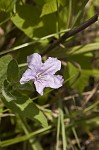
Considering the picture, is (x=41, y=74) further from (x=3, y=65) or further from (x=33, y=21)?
(x=33, y=21)

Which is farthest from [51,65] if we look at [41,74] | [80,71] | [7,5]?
[80,71]

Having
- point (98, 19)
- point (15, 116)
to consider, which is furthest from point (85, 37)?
point (98, 19)

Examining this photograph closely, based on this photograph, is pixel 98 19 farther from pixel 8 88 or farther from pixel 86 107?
pixel 86 107

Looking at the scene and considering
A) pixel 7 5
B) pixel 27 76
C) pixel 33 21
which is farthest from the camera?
pixel 33 21

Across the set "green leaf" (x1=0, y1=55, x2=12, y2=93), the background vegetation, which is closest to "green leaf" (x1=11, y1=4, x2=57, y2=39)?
the background vegetation

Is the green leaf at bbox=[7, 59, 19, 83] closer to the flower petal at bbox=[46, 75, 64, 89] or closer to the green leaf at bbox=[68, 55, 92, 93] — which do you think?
the flower petal at bbox=[46, 75, 64, 89]

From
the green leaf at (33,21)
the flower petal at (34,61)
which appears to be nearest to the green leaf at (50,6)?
the green leaf at (33,21)
